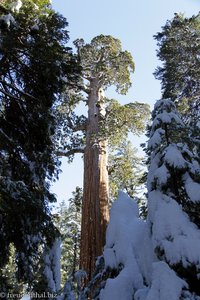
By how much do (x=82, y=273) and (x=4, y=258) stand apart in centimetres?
286

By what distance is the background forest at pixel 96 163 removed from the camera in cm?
309

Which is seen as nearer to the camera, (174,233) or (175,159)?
(174,233)

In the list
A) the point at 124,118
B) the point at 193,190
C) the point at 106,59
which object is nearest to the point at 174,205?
the point at 193,190

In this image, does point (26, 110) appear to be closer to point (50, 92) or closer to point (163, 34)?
point (50, 92)

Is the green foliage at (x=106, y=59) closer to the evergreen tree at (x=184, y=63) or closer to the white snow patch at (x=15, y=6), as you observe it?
the evergreen tree at (x=184, y=63)

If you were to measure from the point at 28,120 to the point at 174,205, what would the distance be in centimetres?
538

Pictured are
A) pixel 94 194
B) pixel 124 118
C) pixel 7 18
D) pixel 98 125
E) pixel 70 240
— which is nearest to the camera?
pixel 7 18

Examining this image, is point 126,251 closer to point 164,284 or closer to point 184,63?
point 164,284

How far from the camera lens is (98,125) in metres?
10.5

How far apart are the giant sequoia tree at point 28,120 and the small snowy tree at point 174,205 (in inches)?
121

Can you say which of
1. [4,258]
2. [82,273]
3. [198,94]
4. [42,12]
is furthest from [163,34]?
[82,273]

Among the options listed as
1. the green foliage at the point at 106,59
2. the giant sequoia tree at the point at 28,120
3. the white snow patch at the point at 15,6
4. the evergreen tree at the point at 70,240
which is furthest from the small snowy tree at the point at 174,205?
the evergreen tree at the point at 70,240

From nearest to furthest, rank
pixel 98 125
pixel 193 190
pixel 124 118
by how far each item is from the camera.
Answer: pixel 193 190, pixel 98 125, pixel 124 118

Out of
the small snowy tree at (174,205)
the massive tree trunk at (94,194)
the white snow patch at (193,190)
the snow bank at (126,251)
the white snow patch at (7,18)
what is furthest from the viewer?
the massive tree trunk at (94,194)
